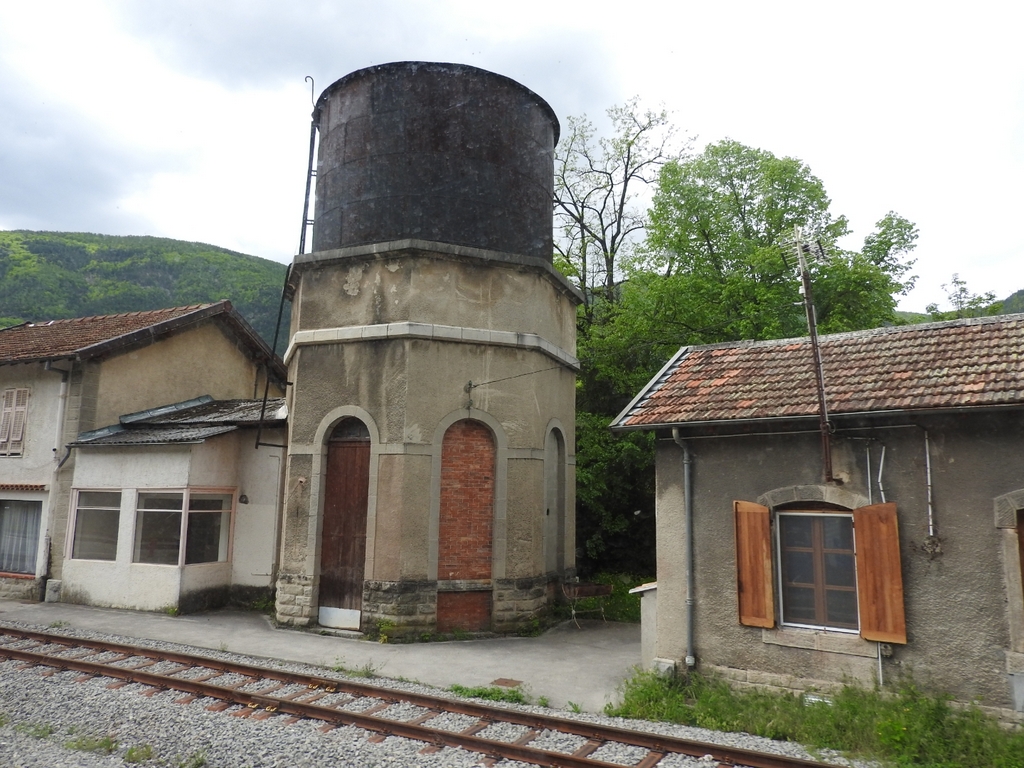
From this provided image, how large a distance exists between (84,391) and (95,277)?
6693 cm

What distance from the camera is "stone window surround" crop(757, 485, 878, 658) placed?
7859 millimetres

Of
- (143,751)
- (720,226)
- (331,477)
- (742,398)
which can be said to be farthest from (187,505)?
(720,226)

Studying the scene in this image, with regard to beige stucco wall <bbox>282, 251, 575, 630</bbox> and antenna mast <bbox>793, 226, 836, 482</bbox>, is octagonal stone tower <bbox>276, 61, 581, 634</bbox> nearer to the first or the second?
beige stucco wall <bbox>282, 251, 575, 630</bbox>

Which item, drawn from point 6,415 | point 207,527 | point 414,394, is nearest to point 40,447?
point 6,415

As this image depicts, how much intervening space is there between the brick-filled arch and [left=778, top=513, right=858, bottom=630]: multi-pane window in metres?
5.48

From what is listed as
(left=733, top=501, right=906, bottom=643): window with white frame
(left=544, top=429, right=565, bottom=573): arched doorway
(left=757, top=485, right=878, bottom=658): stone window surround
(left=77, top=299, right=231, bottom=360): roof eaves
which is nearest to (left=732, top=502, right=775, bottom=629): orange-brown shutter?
(left=733, top=501, right=906, bottom=643): window with white frame

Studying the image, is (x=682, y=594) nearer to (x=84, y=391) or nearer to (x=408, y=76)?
(x=408, y=76)

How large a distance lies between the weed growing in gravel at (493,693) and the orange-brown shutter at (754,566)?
278cm

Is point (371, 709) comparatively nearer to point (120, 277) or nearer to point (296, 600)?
point (296, 600)

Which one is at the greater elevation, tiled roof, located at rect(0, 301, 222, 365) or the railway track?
tiled roof, located at rect(0, 301, 222, 365)

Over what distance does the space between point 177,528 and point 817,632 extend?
1198 cm

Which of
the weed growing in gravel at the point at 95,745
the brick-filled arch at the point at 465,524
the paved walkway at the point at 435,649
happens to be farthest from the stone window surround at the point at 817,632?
the weed growing in gravel at the point at 95,745

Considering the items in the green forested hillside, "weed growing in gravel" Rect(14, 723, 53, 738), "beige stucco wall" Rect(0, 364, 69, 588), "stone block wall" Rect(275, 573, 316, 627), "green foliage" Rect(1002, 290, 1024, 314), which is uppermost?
the green forested hillside

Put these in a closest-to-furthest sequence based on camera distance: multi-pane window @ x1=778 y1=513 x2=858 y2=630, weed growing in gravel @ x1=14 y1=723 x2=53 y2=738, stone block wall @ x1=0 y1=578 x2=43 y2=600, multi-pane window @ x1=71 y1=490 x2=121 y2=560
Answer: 1. weed growing in gravel @ x1=14 y1=723 x2=53 y2=738
2. multi-pane window @ x1=778 y1=513 x2=858 y2=630
3. multi-pane window @ x1=71 y1=490 x2=121 y2=560
4. stone block wall @ x1=0 y1=578 x2=43 y2=600
